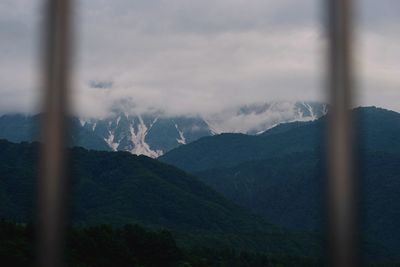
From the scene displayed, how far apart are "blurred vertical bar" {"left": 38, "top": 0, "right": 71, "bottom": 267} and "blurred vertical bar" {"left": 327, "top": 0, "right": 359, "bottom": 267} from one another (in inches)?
46.9

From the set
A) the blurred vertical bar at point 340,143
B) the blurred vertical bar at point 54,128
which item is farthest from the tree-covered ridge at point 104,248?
the blurred vertical bar at point 340,143

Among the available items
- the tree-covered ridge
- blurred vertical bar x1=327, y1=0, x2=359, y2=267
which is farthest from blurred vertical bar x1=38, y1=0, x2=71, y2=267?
the tree-covered ridge

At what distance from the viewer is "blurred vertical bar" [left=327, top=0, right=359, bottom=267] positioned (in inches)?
112

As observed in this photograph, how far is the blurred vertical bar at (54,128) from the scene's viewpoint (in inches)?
124

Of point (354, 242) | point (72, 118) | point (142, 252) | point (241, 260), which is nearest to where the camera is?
point (354, 242)

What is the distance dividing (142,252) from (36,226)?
76955 millimetres

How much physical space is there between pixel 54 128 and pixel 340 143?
1295mm

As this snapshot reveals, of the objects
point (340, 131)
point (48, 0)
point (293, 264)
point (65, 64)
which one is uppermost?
point (48, 0)

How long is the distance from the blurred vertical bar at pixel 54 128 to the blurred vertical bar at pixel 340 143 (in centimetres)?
119

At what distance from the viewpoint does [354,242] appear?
9.23 feet

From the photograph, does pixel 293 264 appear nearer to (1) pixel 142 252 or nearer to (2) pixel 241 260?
(2) pixel 241 260

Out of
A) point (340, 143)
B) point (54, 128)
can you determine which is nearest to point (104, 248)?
point (54, 128)

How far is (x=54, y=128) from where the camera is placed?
3.23 m

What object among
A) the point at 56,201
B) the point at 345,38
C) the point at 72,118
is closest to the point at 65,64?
the point at 72,118
